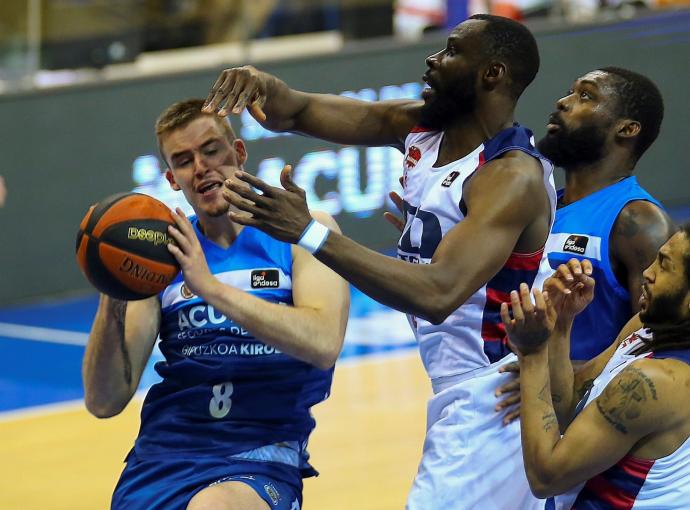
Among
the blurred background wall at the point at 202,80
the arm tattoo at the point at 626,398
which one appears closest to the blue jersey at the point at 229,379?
the arm tattoo at the point at 626,398

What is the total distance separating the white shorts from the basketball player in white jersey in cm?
44

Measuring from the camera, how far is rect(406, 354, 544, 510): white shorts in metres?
4.10

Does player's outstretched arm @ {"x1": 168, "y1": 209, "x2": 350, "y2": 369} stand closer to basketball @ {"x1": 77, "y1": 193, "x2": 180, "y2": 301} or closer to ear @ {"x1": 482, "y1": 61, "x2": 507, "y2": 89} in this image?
basketball @ {"x1": 77, "y1": 193, "x2": 180, "y2": 301}

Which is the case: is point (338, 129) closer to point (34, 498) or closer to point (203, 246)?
point (203, 246)

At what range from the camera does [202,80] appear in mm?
11016

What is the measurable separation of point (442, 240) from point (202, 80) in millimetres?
7487

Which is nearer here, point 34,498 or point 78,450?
point 34,498

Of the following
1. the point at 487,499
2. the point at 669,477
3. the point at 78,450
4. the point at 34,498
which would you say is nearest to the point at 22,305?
the point at 78,450

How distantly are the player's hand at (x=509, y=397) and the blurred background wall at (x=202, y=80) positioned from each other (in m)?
6.90

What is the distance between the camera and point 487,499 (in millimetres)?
4105

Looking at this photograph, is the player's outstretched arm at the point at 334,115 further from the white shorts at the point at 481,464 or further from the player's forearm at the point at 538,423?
the player's forearm at the point at 538,423

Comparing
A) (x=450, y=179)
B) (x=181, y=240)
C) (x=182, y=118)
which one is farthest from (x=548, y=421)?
(x=182, y=118)

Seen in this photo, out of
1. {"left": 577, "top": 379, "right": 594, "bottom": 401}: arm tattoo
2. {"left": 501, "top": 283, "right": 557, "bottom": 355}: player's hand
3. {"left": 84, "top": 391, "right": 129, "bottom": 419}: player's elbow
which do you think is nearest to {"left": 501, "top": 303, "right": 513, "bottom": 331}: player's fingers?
{"left": 501, "top": 283, "right": 557, "bottom": 355}: player's hand

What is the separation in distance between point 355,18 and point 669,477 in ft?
29.5
